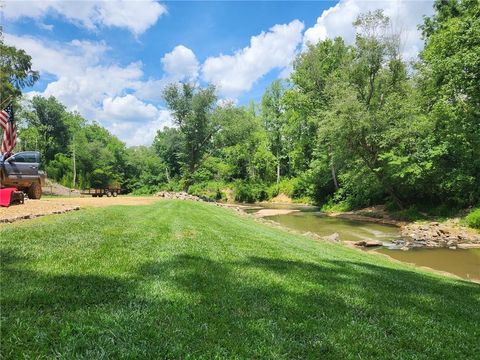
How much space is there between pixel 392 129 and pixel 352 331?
27.1 metres

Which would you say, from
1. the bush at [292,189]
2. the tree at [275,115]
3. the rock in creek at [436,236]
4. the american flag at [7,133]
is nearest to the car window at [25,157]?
the american flag at [7,133]

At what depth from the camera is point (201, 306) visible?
437 cm

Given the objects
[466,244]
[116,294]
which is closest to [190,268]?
[116,294]

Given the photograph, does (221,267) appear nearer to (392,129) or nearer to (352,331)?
(352,331)

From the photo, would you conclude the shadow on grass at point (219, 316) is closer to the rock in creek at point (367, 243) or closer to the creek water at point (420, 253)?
the creek water at point (420, 253)

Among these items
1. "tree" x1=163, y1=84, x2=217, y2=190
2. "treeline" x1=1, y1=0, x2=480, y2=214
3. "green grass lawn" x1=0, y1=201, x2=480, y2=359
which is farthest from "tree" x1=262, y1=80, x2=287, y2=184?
"green grass lawn" x1=0, y1=201, x2=480, y2=359

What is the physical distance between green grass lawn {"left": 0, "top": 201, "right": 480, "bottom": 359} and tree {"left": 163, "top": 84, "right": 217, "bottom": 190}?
Result: 3319cm

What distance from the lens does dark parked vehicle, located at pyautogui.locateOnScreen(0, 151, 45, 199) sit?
586 inches

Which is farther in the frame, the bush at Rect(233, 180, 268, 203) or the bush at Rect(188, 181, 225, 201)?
the bush at Rect(188, 181, 225, 201)

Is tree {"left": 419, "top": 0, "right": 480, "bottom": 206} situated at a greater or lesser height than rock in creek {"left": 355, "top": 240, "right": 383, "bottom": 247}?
greater

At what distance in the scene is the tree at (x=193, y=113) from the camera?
3981cm

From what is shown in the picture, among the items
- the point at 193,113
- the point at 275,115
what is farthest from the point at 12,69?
the point at 275,115

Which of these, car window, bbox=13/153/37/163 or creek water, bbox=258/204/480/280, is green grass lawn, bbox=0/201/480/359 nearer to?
creek water, bbox=258/204/480/280

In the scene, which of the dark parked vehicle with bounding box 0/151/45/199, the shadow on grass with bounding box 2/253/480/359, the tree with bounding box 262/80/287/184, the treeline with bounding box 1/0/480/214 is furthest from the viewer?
the tree with bounding box 262/80/287/184
